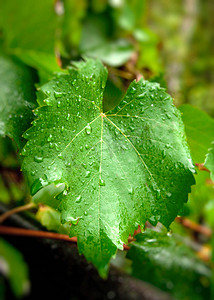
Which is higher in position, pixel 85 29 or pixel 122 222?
pixel 85 29

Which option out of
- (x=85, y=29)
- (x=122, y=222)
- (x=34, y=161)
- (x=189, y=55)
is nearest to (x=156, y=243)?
(x=122, y=222)

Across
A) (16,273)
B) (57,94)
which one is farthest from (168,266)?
(16,273)

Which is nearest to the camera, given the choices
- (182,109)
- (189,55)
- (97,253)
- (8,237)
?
(97,253)

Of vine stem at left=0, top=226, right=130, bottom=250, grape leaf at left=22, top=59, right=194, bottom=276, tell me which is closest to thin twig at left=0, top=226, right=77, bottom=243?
vine stem at left=0, top=226, right=130, bottom=250

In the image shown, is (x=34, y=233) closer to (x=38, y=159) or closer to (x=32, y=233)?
(x=32, y=233)

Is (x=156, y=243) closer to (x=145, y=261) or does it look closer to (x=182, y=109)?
(x=145, y=261)

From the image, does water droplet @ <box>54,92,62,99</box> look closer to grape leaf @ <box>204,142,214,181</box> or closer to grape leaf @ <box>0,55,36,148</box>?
grape leaf @ <box>0,55,36,148</box>
